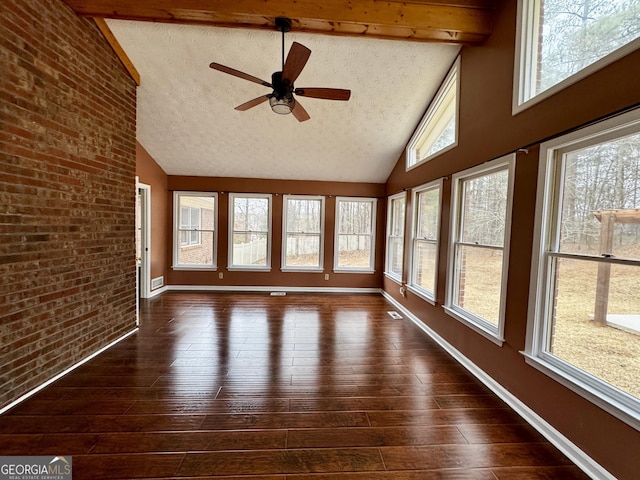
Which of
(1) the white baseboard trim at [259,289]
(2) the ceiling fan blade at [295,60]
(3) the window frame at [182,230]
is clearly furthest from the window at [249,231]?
(2) the ceiling fan blade at [295,60]

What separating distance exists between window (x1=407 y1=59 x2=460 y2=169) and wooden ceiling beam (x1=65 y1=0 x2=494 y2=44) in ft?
1.67

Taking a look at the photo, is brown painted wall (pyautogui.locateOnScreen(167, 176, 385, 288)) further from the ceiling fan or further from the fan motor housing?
the fan motor housing

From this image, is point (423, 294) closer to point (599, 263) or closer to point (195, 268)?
point (599, 263)

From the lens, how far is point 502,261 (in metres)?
2.40

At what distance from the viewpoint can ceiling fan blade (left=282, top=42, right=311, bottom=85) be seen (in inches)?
82.7

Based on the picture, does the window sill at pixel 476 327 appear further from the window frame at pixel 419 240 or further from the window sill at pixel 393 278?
the window sill at pixel 393 278

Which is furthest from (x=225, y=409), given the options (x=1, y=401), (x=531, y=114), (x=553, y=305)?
(x=531, y=114)

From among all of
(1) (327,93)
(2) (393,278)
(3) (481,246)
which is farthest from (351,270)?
(1) (327,93)

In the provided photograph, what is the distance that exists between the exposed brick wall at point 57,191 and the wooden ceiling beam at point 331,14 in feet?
1.81

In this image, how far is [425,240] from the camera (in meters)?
3.91

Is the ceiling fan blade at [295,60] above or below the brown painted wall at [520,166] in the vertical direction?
above

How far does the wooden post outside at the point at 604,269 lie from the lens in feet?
5.32

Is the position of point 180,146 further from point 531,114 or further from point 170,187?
point 531,114

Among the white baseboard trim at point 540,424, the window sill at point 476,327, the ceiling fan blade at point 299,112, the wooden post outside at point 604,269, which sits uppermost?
the ceiling fan blade at point 299,112
